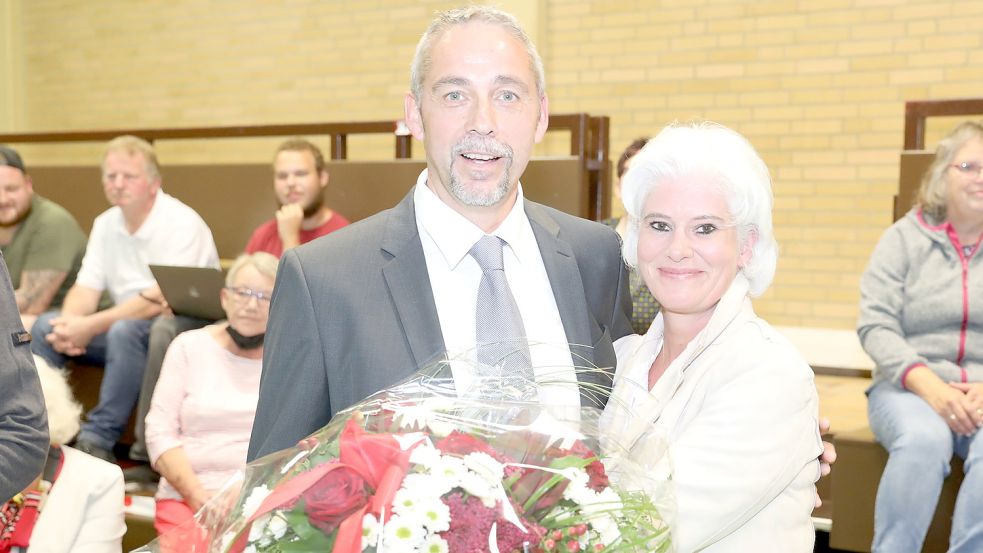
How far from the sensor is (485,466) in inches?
36.6

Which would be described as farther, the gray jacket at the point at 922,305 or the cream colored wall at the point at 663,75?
the cream colored wall at the point at 663,75

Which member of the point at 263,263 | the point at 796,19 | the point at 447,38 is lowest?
the point at 263,263

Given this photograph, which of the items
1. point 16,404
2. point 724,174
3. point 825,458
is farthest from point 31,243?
point 825,458

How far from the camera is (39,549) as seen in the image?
2.42 m

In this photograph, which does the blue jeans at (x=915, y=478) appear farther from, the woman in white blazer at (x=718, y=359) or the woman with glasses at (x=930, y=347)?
the woman in white blazer at (x=718, y=359)

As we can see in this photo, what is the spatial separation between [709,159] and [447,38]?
0.48m

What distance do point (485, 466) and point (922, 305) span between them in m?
3.35

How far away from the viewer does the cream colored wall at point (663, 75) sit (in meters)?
6.70

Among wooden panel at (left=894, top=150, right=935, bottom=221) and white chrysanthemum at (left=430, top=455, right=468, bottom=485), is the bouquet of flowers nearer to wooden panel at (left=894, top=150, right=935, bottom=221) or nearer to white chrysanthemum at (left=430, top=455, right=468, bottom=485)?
white chrysanthemum at (left=430, top=455, right=468, bottom=485)

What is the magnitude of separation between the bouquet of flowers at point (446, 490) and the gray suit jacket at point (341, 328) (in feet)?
1.76

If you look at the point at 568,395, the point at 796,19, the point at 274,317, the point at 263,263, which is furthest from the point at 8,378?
the point at 796,19

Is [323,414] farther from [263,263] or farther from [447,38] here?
[263,263]

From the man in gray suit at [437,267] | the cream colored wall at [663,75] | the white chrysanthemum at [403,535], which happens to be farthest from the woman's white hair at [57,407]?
the cream colored wall at [663,75]

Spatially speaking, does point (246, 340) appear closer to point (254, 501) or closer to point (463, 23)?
point (463, 23)
